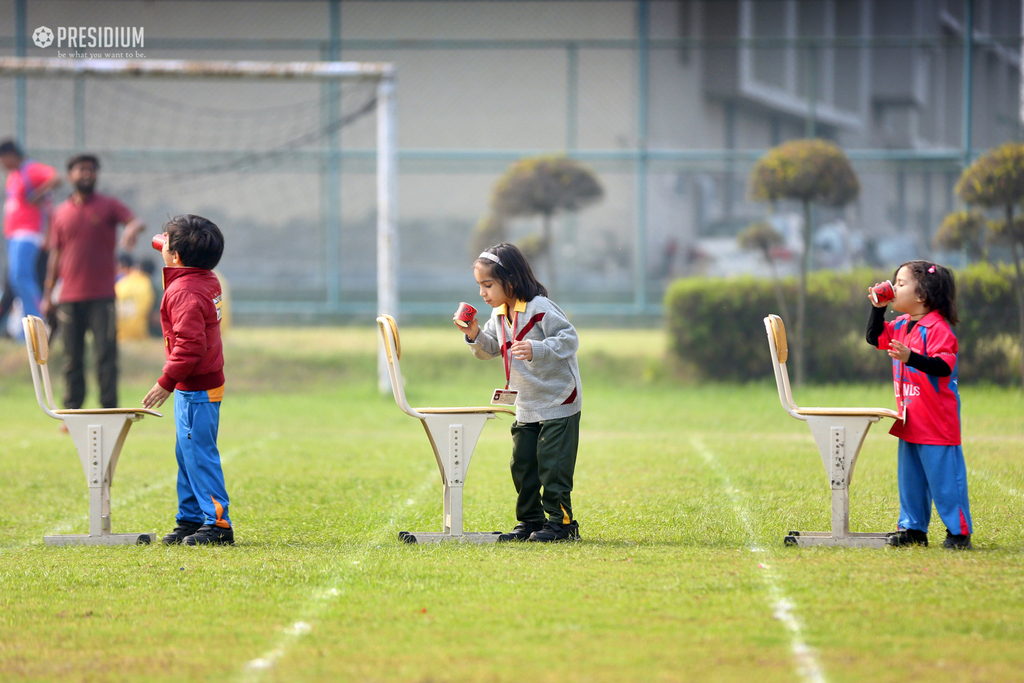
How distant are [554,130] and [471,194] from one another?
171 centimetres

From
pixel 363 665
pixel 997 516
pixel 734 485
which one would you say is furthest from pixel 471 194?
pixel 363 665

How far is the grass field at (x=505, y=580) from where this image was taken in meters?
3.29

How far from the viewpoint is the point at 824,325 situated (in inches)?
515

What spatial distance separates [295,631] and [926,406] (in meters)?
2.98

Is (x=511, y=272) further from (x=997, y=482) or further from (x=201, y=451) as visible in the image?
(x=997, y=482)

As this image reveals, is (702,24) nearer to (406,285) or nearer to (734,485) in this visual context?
(406,285)

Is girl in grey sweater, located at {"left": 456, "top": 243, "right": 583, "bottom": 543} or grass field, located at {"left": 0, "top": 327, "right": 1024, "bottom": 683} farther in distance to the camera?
girl in grey sweater, located at {"left": 456, "top": 243, "right": 583, "bottom": 543}

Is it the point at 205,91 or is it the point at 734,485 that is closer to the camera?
the point at 734,485

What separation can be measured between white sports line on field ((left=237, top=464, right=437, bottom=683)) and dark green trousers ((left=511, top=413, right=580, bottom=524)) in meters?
0.87

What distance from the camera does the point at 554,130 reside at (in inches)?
624

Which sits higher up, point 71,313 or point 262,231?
point 262,231

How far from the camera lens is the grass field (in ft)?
10.8

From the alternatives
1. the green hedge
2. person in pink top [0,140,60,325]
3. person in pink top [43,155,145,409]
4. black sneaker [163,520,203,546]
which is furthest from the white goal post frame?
black sneaker [163,520,203,546]

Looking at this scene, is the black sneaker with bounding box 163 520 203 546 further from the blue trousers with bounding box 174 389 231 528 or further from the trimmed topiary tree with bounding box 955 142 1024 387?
the trimmed topiary tree with bounding box 955 142 1024 387
